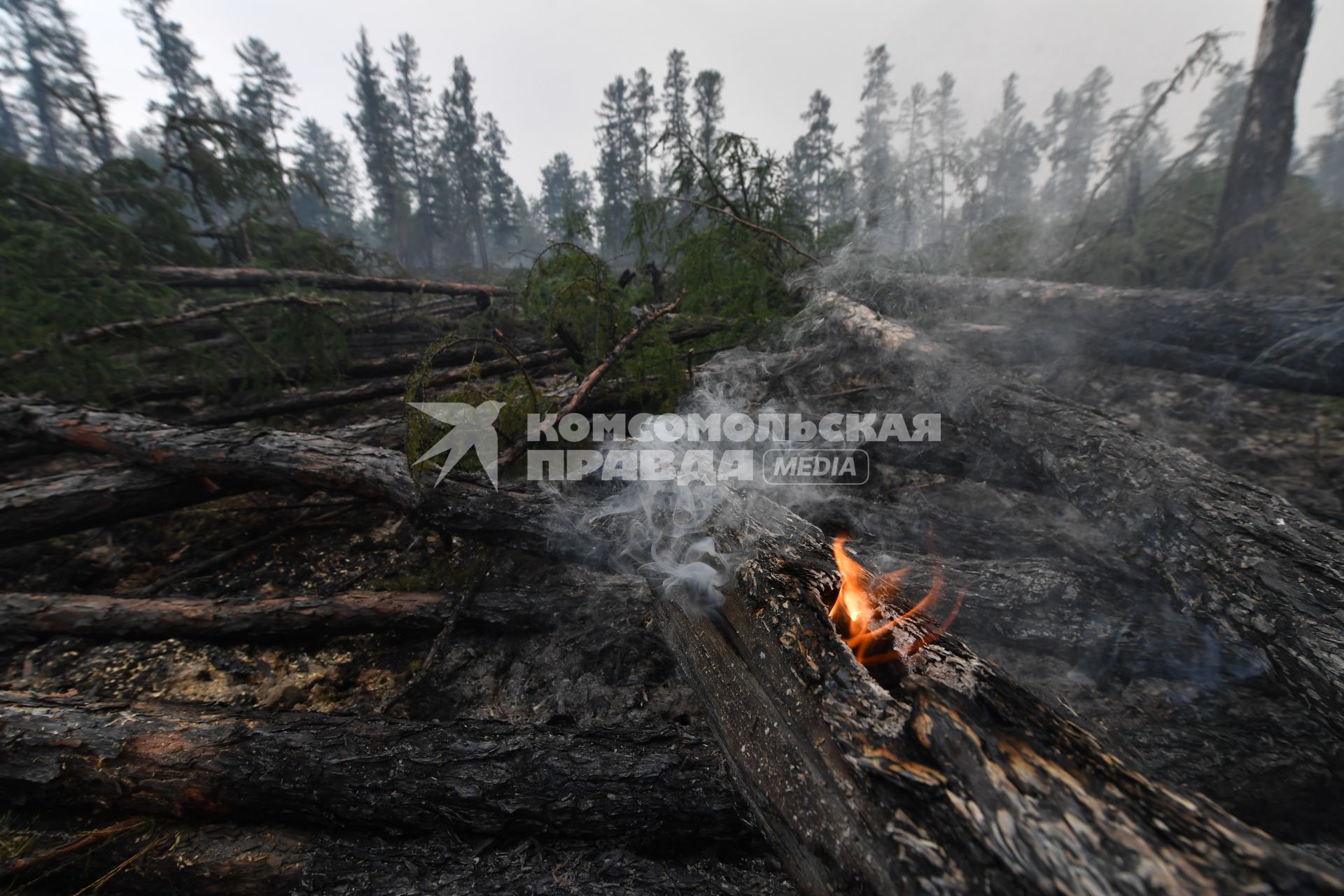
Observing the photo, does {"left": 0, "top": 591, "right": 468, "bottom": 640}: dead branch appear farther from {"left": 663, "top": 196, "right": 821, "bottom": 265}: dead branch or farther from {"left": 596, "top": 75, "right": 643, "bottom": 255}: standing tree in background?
{"left": 596, "top": 75, "right": 643, "bottom": 255}: standing tree in background

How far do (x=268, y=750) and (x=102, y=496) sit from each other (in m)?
2.75

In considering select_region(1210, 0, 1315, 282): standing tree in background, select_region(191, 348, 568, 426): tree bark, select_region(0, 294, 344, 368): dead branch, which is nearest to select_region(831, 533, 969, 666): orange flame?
select_region(191, 348, 568, 426): tree bark

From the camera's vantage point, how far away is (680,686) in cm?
268

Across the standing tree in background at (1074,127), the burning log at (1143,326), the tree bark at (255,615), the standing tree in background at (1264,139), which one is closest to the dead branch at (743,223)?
the burning log at (1143,326)

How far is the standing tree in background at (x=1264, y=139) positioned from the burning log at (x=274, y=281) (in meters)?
10.6

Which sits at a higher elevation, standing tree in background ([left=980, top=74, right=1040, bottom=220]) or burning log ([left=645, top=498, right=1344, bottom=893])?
standing tree in background ([left=980, top=74, right=1040, bottom=220])

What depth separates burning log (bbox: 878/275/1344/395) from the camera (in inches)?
154

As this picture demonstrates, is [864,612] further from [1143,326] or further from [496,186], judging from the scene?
[496,186]

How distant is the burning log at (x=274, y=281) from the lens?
209 inches

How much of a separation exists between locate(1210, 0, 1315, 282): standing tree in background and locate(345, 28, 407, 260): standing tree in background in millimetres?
39114

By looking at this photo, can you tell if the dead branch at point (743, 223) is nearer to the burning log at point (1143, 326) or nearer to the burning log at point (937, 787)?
the burning log at point (1143, 326)

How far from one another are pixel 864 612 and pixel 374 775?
199 cm

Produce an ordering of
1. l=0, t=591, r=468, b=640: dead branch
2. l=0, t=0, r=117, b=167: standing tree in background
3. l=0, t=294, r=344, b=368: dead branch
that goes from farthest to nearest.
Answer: l=0, t=0, r=117, b=167: standing tree in background
l=0, t=294, r=344, b=368: dead branch
l=0, t=591, r=468, b=640: dead branch

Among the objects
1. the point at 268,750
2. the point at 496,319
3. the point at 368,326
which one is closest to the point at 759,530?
the point at 268,750
